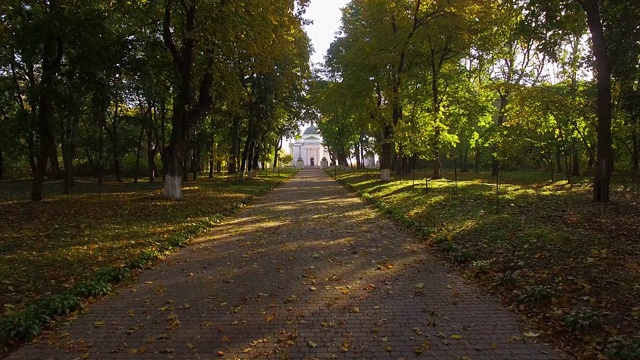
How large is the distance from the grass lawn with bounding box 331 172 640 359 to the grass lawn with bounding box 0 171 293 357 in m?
5.47

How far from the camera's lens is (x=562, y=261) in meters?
6.62

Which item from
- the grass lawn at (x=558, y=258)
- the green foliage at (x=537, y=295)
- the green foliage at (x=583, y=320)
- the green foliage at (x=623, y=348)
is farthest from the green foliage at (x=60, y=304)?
the green foliage at (x=623, y=348)

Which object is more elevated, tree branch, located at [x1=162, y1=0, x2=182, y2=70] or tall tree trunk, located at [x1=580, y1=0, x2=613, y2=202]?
tree branch, located at [x1=162, y1=0, x2=182, y2=70]

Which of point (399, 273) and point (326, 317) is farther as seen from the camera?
point (399, 273)

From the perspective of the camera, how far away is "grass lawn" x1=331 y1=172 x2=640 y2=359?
14.8ft

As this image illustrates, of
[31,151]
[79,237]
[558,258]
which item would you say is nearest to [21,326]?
[79,237]

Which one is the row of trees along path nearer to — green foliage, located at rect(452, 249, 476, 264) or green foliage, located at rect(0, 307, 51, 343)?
green foliage, located at rect(452, 249, 476, 264)

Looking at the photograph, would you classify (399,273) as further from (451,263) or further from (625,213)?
(625,213)

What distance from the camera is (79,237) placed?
378 inches

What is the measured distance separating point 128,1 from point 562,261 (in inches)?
631

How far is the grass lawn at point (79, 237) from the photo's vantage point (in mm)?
6254

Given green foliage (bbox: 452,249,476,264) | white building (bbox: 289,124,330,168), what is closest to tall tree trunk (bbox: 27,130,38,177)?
green foliage (bbox: 452,249,476,264)

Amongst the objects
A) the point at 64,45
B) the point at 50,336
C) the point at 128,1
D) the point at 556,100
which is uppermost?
the point at 128,1

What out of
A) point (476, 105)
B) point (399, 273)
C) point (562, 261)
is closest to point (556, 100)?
point (476, 105)
